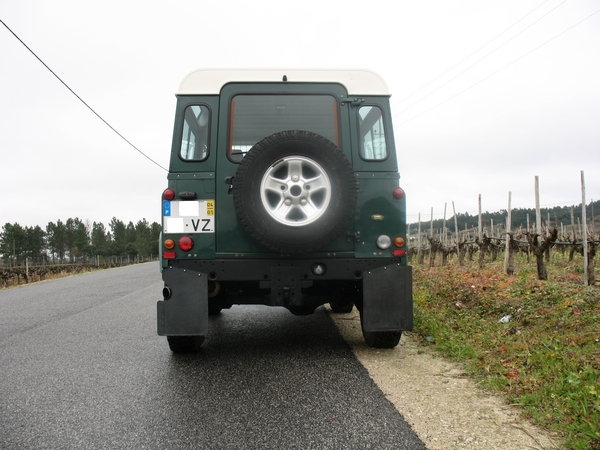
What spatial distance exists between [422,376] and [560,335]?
1852mm

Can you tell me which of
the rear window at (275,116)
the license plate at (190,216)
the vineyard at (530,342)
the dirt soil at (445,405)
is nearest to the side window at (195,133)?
the rear window at (275,116)

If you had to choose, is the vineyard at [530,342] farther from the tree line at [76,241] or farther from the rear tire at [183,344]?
the tree line at [76,241]

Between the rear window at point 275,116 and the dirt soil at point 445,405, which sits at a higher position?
the rear window at point 275,116

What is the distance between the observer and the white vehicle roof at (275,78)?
5.10 m

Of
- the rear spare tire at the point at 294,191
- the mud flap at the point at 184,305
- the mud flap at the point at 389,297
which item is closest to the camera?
the rear spare tire at the point at 294,191

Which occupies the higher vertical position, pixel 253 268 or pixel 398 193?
pixel 398 193

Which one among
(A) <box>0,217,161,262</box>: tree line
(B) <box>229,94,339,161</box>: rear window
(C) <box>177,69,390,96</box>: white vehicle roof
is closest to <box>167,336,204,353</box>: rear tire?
(B) <box>229,94,339,161</box>: rear window

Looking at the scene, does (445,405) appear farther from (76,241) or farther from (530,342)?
(76,241)

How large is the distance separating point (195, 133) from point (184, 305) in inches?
67.0

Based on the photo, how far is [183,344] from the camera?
5180 mm

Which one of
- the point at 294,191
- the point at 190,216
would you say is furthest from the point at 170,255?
the point at 294,191

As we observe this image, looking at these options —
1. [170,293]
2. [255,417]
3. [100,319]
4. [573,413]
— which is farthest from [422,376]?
[100,319]

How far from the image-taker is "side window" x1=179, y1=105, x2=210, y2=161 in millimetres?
5006

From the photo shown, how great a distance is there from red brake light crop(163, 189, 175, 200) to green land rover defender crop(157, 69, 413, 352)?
0.01 meters
